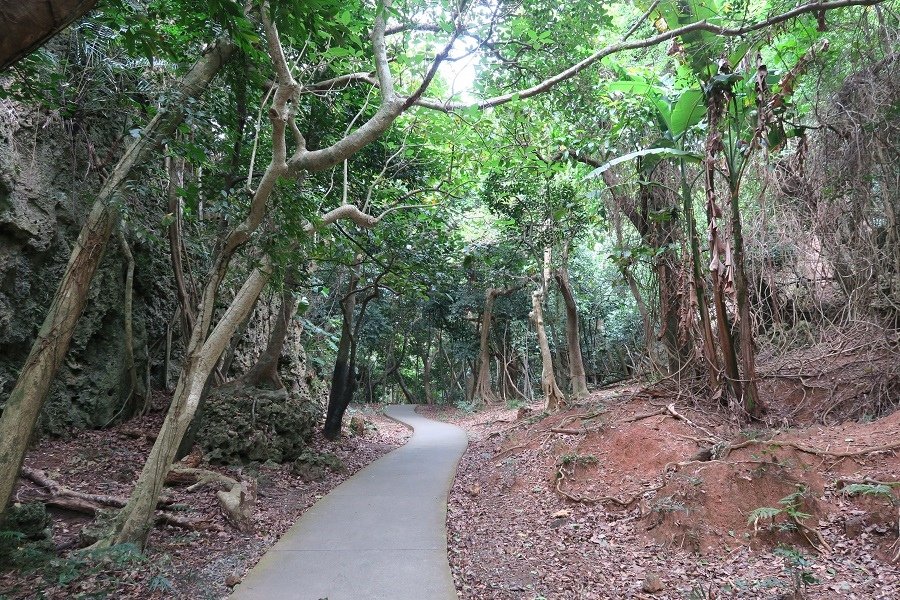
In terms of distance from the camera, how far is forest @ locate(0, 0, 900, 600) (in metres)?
4.52

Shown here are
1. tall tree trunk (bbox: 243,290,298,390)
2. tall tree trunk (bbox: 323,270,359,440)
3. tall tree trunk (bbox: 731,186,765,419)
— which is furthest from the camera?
tall tree trunk (bbox: 323,270,359,440)

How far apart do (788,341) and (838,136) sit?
341cm

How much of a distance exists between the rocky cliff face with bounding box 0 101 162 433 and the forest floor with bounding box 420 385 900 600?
6248mm

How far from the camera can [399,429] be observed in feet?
57.5

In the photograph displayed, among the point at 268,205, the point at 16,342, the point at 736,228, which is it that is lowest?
the point at 16,342

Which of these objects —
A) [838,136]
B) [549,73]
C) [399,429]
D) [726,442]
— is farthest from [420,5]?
[399,429]

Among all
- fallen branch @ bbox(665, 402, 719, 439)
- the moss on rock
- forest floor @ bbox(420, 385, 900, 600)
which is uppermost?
the moss on rock

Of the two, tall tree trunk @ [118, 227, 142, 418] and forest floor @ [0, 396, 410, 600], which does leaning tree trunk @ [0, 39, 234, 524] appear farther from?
tall tree trunk @ [118, 227, 142, 418]

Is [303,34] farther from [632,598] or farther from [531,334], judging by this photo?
[531,334]

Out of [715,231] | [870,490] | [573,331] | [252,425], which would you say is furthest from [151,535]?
[573,331]

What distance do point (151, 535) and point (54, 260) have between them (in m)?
4.56

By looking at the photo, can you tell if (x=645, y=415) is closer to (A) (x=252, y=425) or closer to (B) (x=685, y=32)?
(B) (x=685, y=32)

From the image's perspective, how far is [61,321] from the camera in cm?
436

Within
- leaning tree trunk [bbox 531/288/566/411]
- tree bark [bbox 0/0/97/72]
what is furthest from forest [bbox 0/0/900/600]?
leaning tree trunk [bbox 531/288/566/411]
